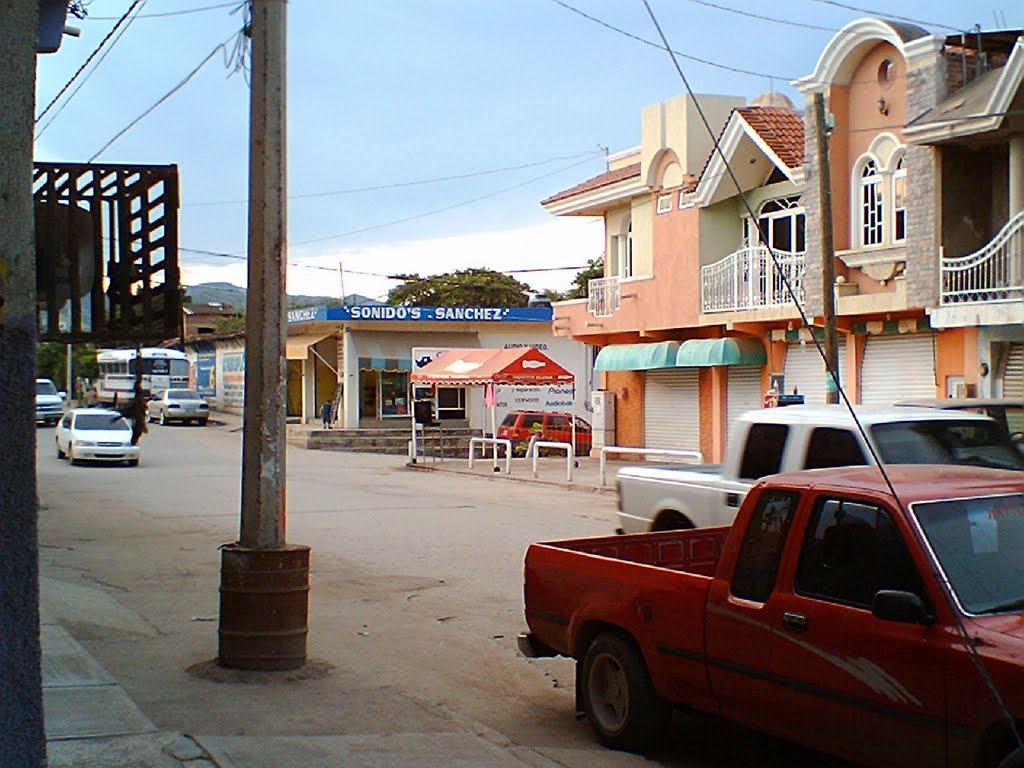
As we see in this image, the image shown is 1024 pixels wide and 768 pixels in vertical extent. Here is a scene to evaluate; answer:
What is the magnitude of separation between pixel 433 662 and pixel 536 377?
2412 cm

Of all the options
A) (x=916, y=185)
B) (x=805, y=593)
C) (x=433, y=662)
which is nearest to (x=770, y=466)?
(x=433, y=662)

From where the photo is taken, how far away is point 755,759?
276 inches

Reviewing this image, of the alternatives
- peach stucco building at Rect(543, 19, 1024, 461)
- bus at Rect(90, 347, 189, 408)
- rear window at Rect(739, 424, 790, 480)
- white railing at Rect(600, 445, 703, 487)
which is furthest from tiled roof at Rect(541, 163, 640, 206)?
rear window at Rect(739, 424, 790, 480)

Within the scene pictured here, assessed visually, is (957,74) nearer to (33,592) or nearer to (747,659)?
(747,659)

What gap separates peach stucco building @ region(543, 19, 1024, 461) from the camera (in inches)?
912

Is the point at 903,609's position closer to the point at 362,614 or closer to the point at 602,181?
the point at 362,614

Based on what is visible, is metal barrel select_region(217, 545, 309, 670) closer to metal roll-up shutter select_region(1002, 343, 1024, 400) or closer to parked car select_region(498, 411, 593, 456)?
metal roll-up shutter select_region(1002, 343, 1024, 400)

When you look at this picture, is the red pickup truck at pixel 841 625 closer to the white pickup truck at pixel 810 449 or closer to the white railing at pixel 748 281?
the white pickup truck at pixel 810 449

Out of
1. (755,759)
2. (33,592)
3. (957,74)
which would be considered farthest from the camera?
(957,74)

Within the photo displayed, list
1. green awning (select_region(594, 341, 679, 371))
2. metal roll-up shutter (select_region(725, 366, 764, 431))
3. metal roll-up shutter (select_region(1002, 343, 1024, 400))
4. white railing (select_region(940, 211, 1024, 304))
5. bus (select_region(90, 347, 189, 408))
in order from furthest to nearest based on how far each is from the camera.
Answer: bus (select_region(90, 347, 189, 408))
green awning (select_region(594, 341, 679, 371))
metal roll-up shutter (select_region(725, 366, 764, 431))
metal roll-up shutter (select_region(1002, 343, 1024, 400))
white railing (select_region(940, 211, 1024, 304))

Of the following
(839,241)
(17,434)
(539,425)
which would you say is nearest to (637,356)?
(539,425)

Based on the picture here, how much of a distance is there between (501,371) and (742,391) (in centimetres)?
612

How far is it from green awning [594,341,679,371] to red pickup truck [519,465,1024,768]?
25904mm

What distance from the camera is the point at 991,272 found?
2286 centimetres
